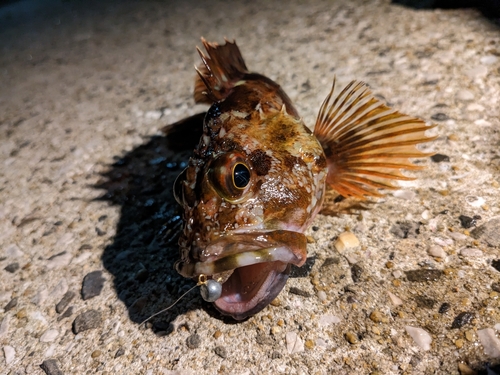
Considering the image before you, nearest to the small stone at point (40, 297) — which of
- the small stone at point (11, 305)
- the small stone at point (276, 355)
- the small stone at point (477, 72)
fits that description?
the small stone at point (11, 305)

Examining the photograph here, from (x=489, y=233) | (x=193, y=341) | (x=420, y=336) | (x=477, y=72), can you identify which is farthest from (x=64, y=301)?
(x=477, y=72)

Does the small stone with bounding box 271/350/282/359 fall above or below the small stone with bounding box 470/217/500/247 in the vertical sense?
below

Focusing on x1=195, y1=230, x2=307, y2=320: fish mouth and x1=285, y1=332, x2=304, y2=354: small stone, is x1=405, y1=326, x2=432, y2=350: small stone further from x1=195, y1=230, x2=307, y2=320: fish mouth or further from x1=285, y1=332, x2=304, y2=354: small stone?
x1=195, y1=230, x2=307, y2=320: fish mouth

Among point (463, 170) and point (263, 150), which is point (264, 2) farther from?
point (263, 150)

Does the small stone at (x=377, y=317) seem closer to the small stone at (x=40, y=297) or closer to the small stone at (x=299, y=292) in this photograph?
the small stone at (x=299, y=292)

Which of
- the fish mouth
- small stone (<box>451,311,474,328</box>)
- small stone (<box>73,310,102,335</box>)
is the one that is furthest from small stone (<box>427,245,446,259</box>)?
small stone (<box>73,310,102,335</box>)

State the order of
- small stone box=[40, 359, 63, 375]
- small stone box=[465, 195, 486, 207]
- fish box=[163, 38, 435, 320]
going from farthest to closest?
small stone box=[465, 195, 486, 207] → small stone box=[40, 359, 63, 375] → fish box=[163, 38, 435, 320]

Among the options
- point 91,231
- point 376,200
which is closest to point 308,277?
point 376,200
